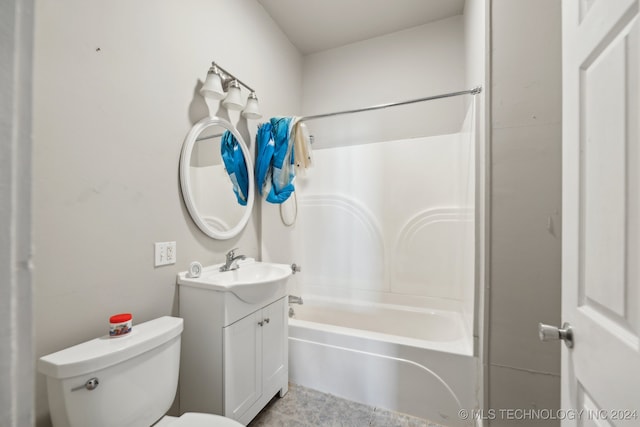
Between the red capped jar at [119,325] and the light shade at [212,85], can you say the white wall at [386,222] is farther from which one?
the red capped jar at [119,325]

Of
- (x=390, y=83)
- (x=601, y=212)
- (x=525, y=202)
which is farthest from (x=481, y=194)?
(x=390, y=83)

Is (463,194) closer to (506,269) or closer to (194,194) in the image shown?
(506,269)

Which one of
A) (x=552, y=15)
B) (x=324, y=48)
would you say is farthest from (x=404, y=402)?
(x=324, y=48)

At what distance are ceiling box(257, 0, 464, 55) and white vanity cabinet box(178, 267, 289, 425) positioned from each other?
228cm

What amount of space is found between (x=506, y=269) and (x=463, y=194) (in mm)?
937

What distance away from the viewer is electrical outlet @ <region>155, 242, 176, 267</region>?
129 centimetres

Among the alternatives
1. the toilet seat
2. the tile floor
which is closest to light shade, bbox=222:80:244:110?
the toilet seat

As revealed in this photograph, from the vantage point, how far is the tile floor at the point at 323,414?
152cm

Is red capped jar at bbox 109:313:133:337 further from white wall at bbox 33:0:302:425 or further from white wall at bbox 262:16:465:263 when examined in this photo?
white wall at bbox 262:16:465:263

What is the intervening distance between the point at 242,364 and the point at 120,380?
0.58 metres

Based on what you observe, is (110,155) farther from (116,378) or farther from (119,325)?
(116,378)

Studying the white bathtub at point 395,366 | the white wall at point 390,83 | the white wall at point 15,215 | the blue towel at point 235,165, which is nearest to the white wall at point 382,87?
the white wall at point 390,83

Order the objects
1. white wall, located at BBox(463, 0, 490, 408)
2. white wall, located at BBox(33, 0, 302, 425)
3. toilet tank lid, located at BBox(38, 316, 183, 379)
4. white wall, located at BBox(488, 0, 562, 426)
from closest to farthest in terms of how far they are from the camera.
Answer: toilet tank lid, located at BBox(38, 316, 183, 379), white wall, located at BBox(33, 0, 302, 425), white wall, located at BBox(488, 0, 562, 426), white wall, located at BBox(463, 0, 490, 408)

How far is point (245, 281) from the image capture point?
1.44 m
